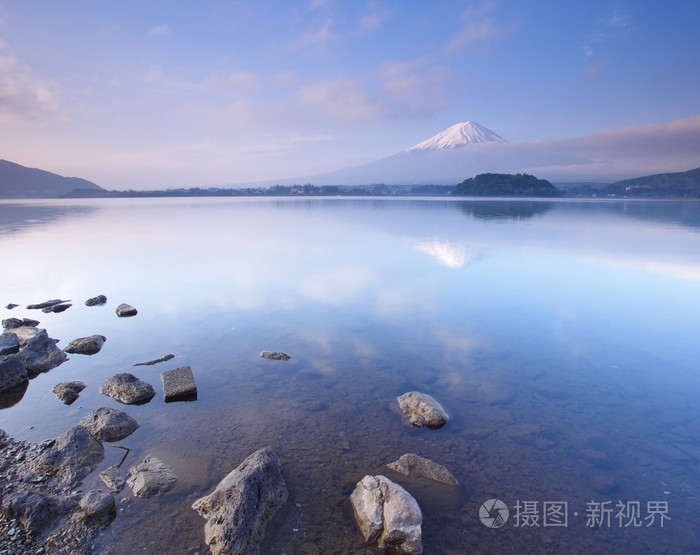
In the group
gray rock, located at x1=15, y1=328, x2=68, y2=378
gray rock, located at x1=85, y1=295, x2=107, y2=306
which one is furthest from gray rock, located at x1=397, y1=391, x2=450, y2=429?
gray rock, located at x1=85, y1=295, x2=107, y2=306

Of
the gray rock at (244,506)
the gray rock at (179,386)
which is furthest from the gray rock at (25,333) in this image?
the gray rock at (244,506)

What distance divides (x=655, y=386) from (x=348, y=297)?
776 centimetres

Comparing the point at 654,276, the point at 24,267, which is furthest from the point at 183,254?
the point at 654,276

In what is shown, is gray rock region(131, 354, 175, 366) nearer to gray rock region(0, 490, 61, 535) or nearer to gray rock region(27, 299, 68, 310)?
gray rock region(0, 490, 61, 535)

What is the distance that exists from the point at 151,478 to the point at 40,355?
488cm

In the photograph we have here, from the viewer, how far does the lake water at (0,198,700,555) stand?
3891 millimetres

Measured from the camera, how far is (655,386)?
6625 mm

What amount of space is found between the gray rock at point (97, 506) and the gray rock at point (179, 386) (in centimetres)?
209

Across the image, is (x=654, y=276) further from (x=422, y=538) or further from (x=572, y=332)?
(x=422, y=538)

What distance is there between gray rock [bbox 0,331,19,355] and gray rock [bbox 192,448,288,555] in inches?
241

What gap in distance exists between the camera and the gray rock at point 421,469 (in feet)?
14.1

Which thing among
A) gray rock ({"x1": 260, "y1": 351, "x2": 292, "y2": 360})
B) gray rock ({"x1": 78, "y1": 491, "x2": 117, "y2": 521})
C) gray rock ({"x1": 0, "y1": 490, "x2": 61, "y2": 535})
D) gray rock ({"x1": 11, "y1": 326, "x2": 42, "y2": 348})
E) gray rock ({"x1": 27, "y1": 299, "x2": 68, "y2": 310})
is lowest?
gray rock ({"x1": 260, "y1": 351, "x2": 292, "y2": 360})

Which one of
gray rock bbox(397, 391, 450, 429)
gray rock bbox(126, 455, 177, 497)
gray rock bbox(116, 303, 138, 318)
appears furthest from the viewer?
gray rock bbox(116, 303, 138, 318)

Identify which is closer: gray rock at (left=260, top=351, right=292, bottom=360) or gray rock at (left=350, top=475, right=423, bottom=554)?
gray rock at (left=350, top=475, right=423, bottom=554)
